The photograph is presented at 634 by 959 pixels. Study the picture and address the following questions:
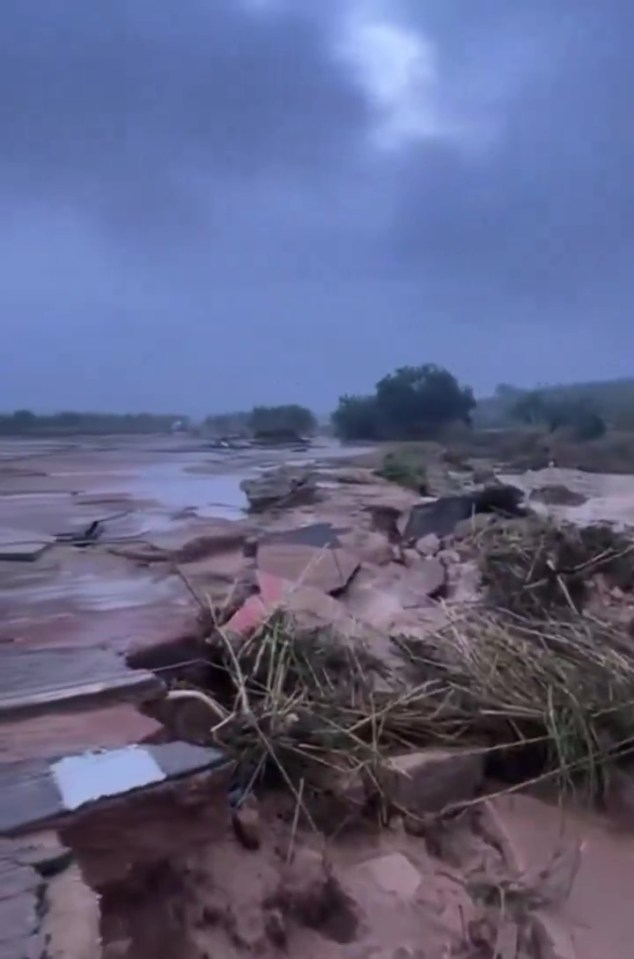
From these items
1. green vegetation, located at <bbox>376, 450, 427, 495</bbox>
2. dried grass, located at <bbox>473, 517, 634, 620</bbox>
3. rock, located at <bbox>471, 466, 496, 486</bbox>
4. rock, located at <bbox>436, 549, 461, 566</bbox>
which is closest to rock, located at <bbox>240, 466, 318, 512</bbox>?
green vegetation, located at <bbox>376, 450, 427, 495</bbox>

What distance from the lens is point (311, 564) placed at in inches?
175

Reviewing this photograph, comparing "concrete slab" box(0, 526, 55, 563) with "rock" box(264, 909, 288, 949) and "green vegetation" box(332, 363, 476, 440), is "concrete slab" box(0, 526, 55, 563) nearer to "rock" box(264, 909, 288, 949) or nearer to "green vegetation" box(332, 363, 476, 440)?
"rock" box(264, 909, 288, 949)

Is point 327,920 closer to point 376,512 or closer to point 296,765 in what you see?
point 296,765

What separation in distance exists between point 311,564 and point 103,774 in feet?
8.31

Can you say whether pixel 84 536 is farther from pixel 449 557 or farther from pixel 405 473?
pixel 405 473

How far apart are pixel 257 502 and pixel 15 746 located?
21.2ft

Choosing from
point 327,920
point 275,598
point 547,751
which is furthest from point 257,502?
point 327,920

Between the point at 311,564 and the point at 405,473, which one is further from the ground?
the point at 311,564

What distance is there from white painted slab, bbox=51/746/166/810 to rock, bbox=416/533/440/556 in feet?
13.6

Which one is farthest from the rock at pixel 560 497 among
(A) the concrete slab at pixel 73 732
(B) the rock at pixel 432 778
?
(A) the concrete slab at pixel 73 732

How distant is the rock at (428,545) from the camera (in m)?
6.16

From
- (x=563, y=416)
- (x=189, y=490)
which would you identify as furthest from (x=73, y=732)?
(x=563, y=416)

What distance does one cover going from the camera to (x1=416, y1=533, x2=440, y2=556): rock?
6164 millimetres

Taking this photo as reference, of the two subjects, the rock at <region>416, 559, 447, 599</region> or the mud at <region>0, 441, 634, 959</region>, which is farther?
the rock at <region>416, 559, 447, 599</region>
